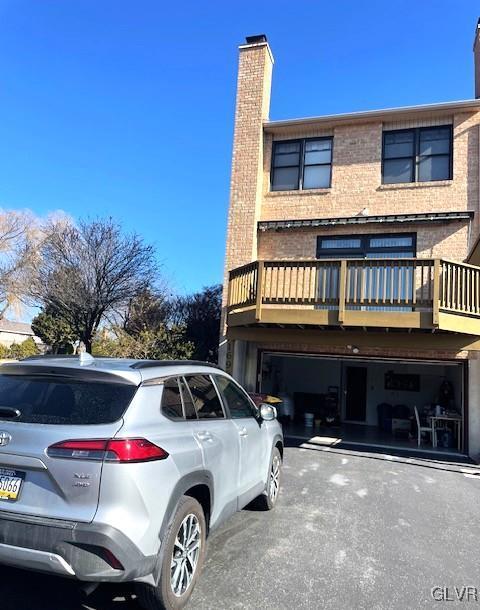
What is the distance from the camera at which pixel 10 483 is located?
292 centimetres

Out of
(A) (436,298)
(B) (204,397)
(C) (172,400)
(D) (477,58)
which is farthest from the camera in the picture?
(D) (477,58)

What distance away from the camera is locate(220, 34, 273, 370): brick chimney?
13.4 meters

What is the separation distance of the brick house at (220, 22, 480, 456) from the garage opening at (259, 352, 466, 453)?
19 centimetres

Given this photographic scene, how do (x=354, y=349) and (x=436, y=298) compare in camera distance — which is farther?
(x=354, y=349)

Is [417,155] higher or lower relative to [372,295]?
higher

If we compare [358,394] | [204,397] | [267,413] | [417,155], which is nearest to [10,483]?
[204,397]

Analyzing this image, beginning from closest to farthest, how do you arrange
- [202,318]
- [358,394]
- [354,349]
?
[354,349] < [202,318] < [358,394]

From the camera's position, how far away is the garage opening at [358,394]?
1445cm

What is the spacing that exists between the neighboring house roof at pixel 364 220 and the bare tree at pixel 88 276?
6.00 meters

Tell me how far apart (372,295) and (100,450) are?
767 centimetres

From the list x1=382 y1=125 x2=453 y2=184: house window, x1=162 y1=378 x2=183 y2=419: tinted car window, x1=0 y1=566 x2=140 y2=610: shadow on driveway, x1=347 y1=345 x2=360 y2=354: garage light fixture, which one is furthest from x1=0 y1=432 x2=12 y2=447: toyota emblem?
x1=382 y1=125 x2=453 y2=184: house window

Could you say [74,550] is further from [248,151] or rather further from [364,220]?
[248,151]

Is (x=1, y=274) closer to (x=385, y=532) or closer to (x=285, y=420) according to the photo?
(x=285, y=420)

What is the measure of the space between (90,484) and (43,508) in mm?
332
